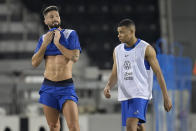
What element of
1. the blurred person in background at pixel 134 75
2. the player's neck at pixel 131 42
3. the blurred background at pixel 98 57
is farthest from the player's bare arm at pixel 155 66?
the blurred background at pixel 98 57

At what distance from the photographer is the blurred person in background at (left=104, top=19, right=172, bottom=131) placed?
4121mm

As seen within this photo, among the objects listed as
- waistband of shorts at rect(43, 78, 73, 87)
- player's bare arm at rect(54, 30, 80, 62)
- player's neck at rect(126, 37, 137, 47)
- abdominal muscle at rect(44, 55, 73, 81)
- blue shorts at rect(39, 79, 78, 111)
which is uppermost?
player's neck at rect(126, 37, 137, 47)

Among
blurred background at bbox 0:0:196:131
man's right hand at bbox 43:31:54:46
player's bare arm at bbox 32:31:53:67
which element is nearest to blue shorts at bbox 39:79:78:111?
player's bare arm at bbox 32:31:53:67

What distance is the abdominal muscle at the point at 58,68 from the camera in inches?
153

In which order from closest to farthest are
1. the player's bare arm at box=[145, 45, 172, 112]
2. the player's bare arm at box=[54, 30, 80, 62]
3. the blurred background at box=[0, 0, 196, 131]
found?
the player's bare arm at box=[54, 30, 80, 62]
the player's bare arm at box=[145, 45, 172, 112]
the blurred background at box=[0, 0, 196, 131]

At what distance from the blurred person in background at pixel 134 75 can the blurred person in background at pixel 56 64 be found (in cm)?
48

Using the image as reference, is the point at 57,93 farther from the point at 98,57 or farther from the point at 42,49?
the point at 98,57

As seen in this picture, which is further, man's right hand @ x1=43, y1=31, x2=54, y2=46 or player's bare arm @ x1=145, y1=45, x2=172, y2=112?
player's bare arm @ x1=145, y1=45, x2=172, y2=112

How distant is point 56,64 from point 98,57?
15.5 m

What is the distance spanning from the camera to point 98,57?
19.4 meters

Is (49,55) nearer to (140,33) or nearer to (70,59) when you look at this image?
(70,59)

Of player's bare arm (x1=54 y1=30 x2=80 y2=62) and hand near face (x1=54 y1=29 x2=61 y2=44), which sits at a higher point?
hand near face (x1=54 y1=29 x2=61 y2=44)

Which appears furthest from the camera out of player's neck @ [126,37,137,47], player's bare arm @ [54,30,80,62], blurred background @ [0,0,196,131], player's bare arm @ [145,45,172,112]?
blurred background @ [0,0,196,131]

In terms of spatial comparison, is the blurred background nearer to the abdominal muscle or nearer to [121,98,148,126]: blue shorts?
[121,98,148,126]: blue shorts
